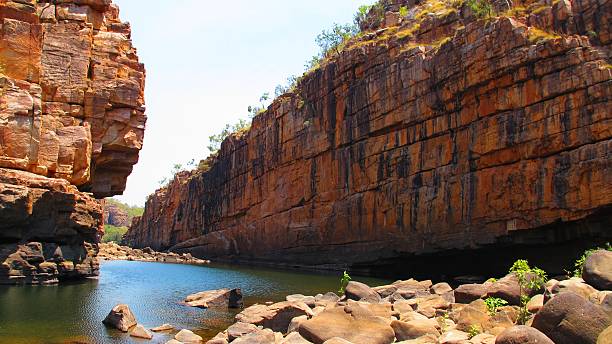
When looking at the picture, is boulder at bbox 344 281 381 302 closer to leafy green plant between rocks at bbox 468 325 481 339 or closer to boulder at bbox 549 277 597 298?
leafy green plant between rocks at bbox 468 325 481 339

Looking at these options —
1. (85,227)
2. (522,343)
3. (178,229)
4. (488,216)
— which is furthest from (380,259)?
(178,229)

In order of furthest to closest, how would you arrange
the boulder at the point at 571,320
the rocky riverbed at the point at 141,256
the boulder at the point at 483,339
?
the rocky riverbed at the point at 141,256 → the boulder at the point at 483,339 → the boulder at the point at 571,320

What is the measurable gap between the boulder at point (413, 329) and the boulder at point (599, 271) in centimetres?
424

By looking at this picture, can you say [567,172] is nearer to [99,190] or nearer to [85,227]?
[85,227]

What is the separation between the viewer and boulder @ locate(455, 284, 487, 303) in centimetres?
1567

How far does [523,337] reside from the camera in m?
9.58

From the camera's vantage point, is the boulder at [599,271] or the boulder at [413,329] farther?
the boulder at [599,271]

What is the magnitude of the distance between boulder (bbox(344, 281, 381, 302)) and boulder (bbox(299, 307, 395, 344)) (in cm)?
557

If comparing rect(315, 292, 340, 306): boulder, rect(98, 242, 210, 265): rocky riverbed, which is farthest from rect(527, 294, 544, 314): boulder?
rect(98, 242, 210, 265): rocky riverbed

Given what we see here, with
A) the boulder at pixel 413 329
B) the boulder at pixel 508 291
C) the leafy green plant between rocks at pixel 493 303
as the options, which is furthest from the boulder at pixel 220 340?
the boulder at pixel 508 291

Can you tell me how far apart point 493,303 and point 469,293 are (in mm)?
2592

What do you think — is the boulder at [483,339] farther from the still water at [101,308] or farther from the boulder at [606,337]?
the still water at [101,308]

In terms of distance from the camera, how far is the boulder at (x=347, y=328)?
12398 mm

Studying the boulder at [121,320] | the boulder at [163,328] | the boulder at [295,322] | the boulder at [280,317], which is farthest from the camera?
the boulder at [163,328]
